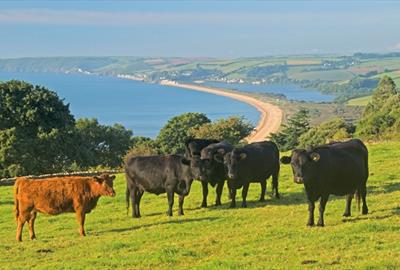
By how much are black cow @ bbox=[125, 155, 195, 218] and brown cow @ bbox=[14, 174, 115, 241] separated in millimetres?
2323

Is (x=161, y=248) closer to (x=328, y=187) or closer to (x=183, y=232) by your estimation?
(x=183, y=232)

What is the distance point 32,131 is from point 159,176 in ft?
99.0

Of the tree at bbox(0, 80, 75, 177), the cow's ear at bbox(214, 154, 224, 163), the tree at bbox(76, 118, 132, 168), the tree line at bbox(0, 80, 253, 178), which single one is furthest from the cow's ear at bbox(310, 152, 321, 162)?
the tree at bbox(76, 118, 132, 168)

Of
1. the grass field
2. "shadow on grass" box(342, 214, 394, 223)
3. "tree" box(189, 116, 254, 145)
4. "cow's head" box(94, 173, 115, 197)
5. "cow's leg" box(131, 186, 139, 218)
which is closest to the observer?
the grass field

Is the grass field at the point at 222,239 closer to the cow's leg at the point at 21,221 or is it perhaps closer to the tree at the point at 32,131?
the cow's leg at the point at 21,221

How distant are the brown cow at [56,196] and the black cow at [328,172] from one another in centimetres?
488

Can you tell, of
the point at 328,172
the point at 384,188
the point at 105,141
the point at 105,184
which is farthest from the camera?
the point at 105,141

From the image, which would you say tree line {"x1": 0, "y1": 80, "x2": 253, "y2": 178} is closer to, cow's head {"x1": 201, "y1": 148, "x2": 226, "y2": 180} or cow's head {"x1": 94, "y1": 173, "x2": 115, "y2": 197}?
cow's head {"x1": 201, "y1": 148, "x2": 226, "y2": 180}

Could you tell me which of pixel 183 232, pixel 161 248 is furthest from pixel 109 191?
pixel 161 248

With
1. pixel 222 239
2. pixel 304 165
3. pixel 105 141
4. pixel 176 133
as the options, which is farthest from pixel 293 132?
pixel 222 239

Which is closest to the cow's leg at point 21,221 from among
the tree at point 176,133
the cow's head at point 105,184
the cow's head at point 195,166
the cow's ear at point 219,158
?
the cow's head at point 105,184

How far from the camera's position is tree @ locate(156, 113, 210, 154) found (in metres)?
71.1

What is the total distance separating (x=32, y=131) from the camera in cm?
4534

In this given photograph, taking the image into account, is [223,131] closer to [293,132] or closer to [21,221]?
[293,132]
